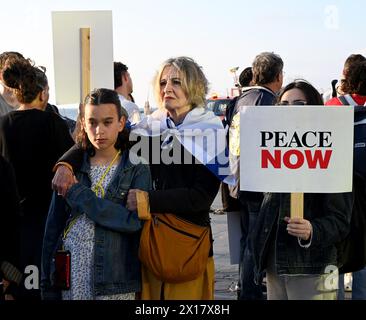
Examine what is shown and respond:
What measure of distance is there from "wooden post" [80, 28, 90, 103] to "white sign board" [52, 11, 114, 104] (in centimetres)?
2

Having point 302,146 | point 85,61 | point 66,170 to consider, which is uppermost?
point 85,61

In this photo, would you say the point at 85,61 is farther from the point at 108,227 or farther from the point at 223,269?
the point at 223,269

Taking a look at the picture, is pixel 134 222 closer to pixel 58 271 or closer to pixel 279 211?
pixel 58 271

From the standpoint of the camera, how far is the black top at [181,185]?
12.9 ft

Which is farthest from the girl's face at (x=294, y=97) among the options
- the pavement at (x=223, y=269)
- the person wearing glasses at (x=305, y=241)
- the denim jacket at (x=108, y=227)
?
the pavement at (x=223, y=269)

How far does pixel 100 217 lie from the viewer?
3814mm

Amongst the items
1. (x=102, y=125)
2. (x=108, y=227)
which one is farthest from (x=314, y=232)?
(x=102, y=125)

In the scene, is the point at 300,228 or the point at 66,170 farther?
the point at 66,170

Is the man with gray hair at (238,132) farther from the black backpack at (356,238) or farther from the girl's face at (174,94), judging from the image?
the black backpack at (356,238)

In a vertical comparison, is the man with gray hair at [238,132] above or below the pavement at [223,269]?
above

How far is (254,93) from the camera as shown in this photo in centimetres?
577

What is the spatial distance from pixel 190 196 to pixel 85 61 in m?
1.17

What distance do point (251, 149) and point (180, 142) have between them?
1.39 feet
